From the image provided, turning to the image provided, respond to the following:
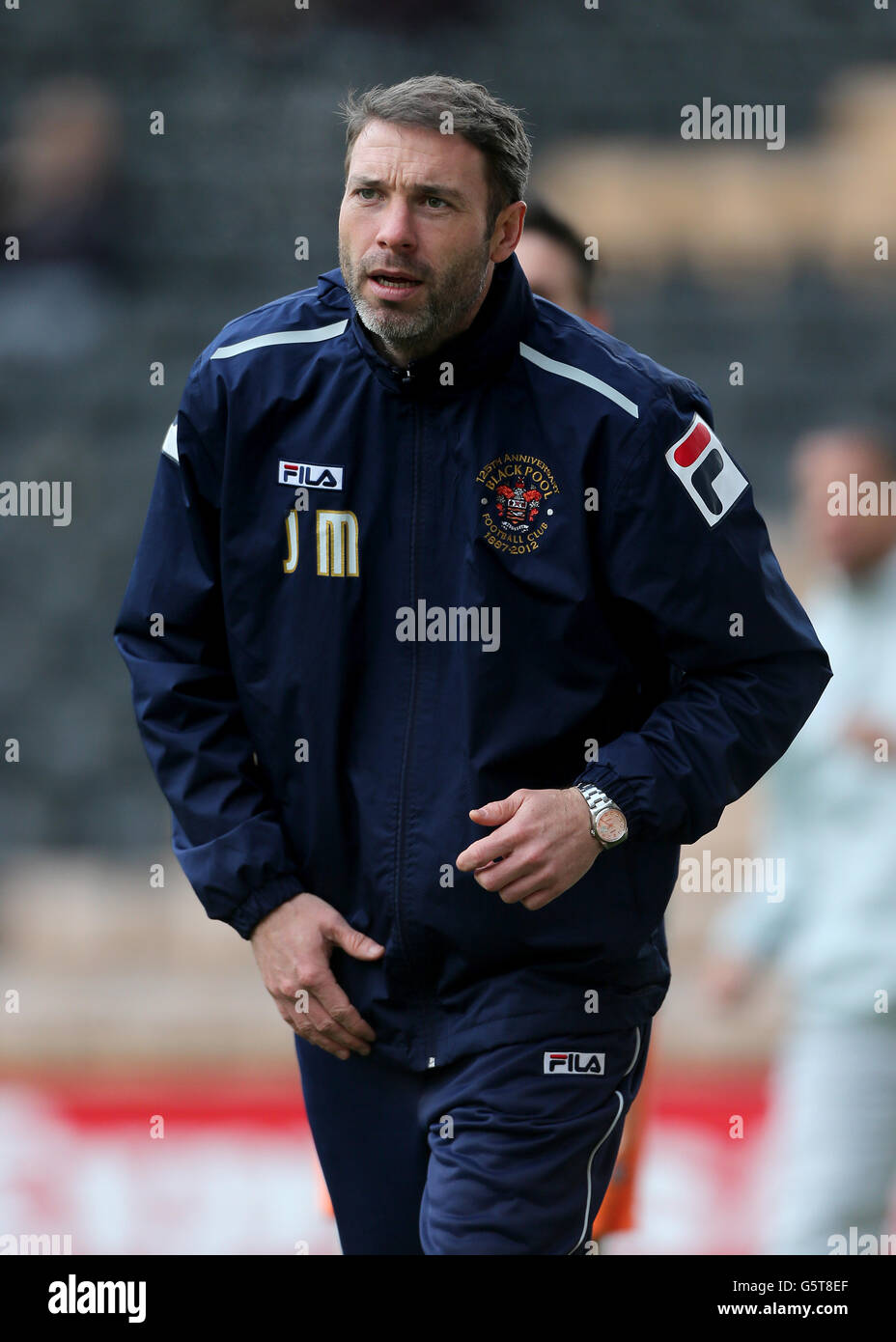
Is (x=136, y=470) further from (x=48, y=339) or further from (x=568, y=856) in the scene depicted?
(x=568, y=856)

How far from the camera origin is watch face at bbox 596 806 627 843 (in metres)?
2.00

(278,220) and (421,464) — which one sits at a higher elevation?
(278,220)

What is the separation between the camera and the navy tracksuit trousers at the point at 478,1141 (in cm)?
206

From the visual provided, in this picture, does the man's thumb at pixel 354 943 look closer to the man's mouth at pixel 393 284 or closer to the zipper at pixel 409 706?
the zipper at pixel 409 706

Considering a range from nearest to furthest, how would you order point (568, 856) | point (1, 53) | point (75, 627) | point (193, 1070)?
point (568, 856) < point (193, 1070) < point (75, 627) < point (1, 53)

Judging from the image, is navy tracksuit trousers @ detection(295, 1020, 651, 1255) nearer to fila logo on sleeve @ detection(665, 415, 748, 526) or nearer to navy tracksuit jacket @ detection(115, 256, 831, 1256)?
navy tracksuit jacket @ detection(115, 256, 831, 1256)

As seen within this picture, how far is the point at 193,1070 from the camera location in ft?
17.2

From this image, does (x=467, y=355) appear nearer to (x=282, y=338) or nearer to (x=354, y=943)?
(x=282, y=338)

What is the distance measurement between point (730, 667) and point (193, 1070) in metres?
3.47

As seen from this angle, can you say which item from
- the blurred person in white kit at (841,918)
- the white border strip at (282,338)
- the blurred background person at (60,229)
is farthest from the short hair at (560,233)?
the blurred background person at (60,229)

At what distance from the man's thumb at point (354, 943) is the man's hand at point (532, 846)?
0.18 metres

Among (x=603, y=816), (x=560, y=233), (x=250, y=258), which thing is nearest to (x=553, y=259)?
(x=560, y=233)

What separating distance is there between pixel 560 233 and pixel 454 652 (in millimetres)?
1087

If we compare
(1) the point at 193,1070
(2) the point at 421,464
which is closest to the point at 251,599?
(2) the point at 421,464
